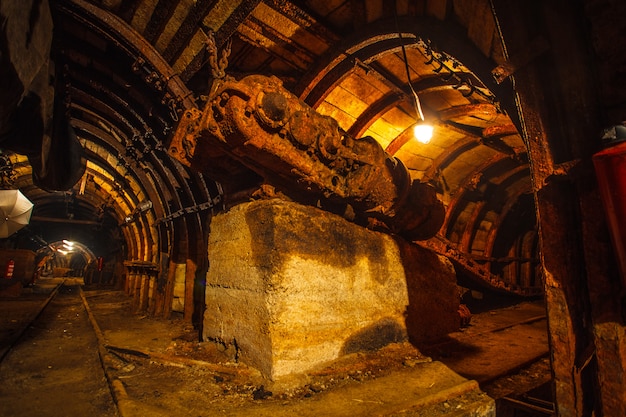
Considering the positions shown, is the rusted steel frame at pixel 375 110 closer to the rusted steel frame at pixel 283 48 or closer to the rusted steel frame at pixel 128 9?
the rusted steel frame at pixel 283 48

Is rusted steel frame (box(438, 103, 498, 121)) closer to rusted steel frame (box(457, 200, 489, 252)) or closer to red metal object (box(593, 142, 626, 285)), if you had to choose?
rusted steel frame (box(457, 200, 489, 252))

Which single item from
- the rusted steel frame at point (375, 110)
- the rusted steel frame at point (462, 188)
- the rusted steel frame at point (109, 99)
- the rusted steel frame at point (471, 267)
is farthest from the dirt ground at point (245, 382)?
the rusted steel frame at point (462, 188)

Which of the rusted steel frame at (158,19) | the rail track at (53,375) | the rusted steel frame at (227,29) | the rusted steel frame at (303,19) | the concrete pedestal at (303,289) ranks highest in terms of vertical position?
the rusted steel frame at (158,19)

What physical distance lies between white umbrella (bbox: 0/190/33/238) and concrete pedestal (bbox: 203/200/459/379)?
1005 centimetres

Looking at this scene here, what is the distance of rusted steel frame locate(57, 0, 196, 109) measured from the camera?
3.84 metres

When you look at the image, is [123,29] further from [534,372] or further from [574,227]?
[534,372]

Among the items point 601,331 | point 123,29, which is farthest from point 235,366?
point 123,29

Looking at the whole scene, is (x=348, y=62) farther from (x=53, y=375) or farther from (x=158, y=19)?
(x=53, y=375)

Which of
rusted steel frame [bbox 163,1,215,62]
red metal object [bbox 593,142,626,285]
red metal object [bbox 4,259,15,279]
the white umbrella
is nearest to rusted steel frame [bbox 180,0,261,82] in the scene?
rusted steel frame [bbox 163,1,215,62]

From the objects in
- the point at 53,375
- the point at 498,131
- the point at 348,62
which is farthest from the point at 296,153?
the point at 498,131

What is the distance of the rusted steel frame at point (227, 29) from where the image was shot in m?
3.55

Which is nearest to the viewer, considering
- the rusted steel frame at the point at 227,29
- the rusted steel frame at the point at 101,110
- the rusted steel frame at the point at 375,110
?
the rusted steel frame at the point at 227,29

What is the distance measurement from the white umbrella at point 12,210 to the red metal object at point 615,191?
13.9m

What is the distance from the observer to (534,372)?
12.5 feet
